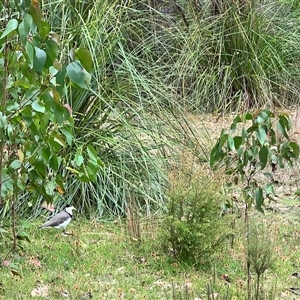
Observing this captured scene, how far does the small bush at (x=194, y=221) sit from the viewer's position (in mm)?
4238

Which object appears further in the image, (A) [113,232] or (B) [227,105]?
(B) [227,105]

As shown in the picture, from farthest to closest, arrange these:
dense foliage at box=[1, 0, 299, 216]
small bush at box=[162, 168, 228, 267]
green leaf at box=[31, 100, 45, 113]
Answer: dense foliage at box=[1, 0, 299, 216]
small bush at box=[162, 168, 228, 267]
green leaf at box=[31, 100, 45, 113]

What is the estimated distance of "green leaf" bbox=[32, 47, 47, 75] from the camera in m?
2.05

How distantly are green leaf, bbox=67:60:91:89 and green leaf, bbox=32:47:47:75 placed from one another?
0.09 m

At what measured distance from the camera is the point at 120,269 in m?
4.27

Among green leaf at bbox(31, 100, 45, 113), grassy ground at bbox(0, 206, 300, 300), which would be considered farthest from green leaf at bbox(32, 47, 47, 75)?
grassy ground at bbox(0, 206, 300, 300)

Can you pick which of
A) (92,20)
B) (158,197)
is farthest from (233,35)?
(158,197)

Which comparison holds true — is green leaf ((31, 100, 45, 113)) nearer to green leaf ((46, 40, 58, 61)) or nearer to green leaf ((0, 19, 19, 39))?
green leaf ((46, 40, 58, 61))

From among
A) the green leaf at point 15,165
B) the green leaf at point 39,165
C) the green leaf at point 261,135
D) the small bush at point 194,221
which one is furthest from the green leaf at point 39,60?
the small bush at point 194,221

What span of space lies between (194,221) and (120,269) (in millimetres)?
594

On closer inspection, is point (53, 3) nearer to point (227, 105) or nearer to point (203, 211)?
point (203, 211)

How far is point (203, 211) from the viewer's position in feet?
14.1

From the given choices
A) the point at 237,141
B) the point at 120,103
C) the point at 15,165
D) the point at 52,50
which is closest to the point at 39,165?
the point at 15,165

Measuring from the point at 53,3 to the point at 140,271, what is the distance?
2733 mm
